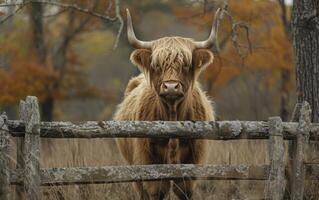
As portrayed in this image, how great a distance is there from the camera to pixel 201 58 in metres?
7.86

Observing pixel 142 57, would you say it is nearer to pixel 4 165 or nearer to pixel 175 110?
pixel 175 110

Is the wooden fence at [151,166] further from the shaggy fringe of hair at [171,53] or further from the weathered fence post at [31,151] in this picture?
the shaggy fringe of hair at [171,53]

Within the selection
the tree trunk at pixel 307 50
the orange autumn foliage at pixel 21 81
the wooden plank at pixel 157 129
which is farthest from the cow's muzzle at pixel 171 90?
the orange autumn foliage at pixel 21 81

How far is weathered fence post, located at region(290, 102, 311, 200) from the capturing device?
686 cm

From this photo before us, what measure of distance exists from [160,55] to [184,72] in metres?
0.32

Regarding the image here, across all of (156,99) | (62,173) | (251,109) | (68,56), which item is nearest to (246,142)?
(156,99)

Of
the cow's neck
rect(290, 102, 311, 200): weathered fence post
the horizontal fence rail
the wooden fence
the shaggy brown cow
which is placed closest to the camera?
the wooden fence

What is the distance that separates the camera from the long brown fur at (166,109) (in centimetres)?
754

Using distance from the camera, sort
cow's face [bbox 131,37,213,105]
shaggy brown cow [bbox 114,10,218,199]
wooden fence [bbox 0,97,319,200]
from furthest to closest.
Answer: shaggy brown cow [bbox 114,10,218,199] → cow's face [bbox 131,37,213,105] → wooden fence [bbox 0,97,319,200]

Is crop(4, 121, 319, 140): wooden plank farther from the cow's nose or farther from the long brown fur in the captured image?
the long brown fur

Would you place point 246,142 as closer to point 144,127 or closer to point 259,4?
point 144,127

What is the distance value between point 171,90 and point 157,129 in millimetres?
655

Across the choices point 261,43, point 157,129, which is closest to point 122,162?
point 157,129

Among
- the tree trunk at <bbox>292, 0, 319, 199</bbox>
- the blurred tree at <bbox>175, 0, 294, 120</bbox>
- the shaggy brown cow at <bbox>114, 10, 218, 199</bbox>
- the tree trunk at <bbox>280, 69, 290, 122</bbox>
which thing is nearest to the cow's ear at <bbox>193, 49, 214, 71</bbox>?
the shaggy brown cow at <bbox>114, 10, 218, 199</bbox>
